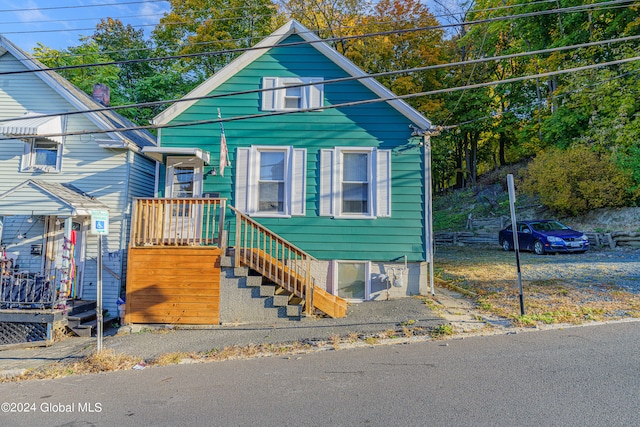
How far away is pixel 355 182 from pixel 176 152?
180 inches

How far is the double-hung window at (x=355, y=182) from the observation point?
891 centimetres

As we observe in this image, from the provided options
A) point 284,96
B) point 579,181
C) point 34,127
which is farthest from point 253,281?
point 579,181

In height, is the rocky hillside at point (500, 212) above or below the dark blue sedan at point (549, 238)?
above

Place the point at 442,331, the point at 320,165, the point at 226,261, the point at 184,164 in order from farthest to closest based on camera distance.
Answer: the point at 184,164 → the point at 320,165 → the point at 226,261 → the point at 442,331

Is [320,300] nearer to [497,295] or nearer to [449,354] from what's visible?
[449,354]

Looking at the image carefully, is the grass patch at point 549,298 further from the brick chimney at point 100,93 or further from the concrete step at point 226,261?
the brick chimney at point 100,93

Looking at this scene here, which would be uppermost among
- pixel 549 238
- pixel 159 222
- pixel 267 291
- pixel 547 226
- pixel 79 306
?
pixel 547 226

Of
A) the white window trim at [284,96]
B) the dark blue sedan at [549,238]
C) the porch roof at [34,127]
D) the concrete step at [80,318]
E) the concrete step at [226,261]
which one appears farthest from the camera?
the dark blue sedan at [549,238]

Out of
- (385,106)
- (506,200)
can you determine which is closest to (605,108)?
(506,200)

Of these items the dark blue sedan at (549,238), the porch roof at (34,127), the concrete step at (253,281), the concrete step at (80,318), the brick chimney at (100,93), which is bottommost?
the concrete step at (80,318)

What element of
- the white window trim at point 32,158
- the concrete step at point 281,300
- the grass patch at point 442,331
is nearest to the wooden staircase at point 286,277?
the concrete step at point 281,300

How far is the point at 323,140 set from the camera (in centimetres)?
909

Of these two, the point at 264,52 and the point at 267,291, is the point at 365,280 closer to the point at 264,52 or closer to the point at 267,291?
the point at 267,291

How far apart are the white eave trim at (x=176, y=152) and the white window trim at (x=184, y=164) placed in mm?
235
